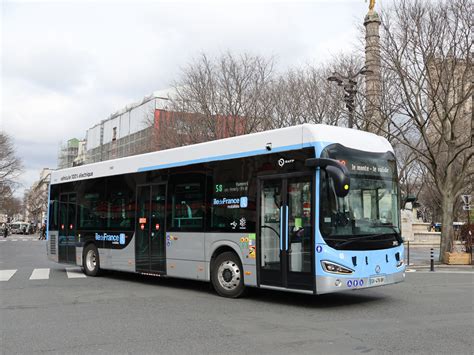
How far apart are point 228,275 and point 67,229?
7376 millimetres

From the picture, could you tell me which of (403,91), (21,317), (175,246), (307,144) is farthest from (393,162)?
Result: (403,91)

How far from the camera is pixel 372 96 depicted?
22234 mm

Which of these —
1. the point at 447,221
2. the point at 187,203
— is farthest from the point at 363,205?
the point at 447,221

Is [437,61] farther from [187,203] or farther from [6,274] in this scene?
[6,274]

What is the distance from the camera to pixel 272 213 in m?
9.52

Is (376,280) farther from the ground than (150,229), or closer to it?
closer to it

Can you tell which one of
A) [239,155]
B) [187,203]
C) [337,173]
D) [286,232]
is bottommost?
[286,232]

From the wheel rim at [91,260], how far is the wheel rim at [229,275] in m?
5.39

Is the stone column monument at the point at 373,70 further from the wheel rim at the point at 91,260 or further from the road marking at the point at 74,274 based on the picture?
the road marking at the point at 74,274

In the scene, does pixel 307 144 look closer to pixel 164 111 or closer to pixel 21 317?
pixel 21 317

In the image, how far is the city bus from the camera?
8.75m

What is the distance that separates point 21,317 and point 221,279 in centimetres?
393

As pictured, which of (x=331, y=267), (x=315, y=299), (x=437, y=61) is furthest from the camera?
(x=437, y=61)

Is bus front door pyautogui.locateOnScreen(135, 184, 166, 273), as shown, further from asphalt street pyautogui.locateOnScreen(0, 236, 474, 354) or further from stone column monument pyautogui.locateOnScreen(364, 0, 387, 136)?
stone column monument pyautogui.locateOnScreen(364, 0, 387, 136)
